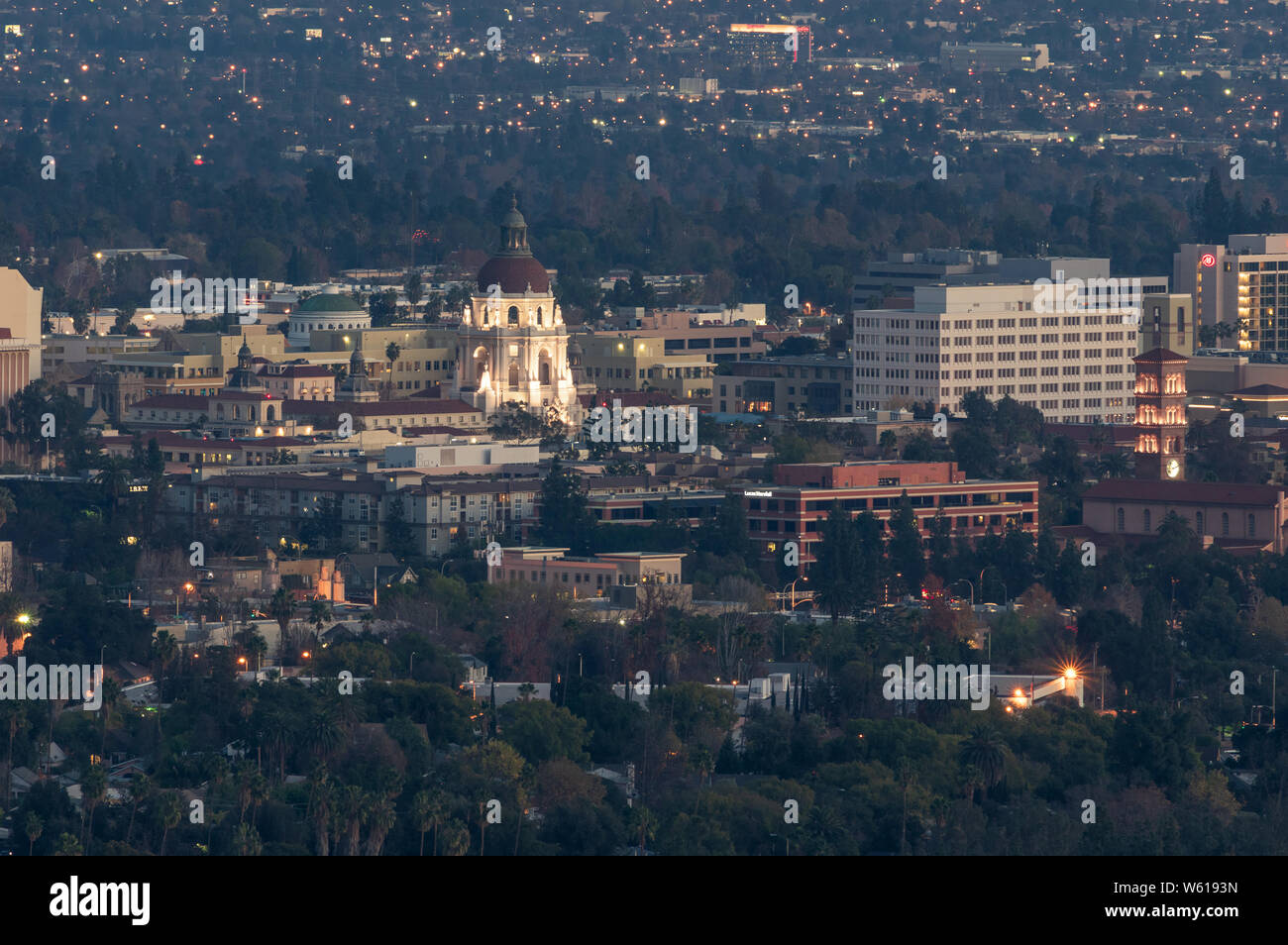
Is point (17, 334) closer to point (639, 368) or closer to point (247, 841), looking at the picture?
point (639, 368)

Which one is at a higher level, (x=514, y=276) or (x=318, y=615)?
(x=514, y=276)

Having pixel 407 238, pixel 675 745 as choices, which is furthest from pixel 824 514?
pixel 407 238

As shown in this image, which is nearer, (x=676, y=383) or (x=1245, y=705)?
(x=1245, y=705)

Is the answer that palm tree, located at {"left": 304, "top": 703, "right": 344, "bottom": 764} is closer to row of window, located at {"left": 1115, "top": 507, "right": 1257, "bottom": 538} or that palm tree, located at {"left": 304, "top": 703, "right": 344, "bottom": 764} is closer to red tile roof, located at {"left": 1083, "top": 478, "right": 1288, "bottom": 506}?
row of window, located at {"left": 1115, "top": 507, "right": 1257, "bottom": 538}

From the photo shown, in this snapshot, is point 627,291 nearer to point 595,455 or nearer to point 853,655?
point 595,455

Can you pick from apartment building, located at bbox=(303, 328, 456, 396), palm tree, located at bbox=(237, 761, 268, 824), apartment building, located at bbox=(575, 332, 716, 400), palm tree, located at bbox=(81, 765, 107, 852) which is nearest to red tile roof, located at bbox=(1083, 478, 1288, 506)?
apartment building, located at bbox=(303, 328, 456, 396)

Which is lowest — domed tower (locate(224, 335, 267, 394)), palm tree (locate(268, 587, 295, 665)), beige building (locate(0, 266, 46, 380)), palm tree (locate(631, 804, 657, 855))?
palm tree (locate(631, 804, 657, 855))

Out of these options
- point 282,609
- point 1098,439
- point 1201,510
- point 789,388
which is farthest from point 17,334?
point 282,609
